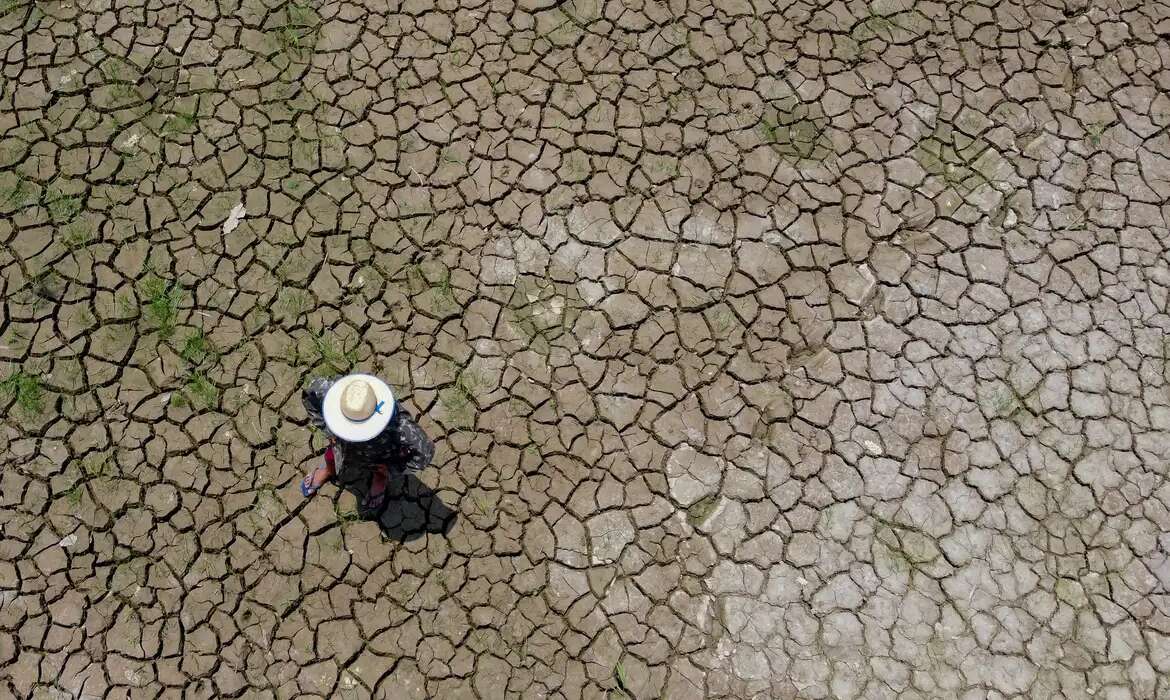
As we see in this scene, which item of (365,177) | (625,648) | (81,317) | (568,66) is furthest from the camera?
(568,66)

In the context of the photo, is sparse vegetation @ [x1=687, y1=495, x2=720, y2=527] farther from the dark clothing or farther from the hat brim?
the hat brim

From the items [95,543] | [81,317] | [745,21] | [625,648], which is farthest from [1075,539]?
[81,317]

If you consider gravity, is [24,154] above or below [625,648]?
above

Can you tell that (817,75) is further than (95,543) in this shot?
Yes

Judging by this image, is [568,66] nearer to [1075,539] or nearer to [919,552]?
[919,552]

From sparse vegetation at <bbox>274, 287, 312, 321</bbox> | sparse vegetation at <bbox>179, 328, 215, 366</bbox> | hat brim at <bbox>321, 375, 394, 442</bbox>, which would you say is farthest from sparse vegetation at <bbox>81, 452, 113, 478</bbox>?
hat brim at <bbox>321, 375, 394, 442</bbox>

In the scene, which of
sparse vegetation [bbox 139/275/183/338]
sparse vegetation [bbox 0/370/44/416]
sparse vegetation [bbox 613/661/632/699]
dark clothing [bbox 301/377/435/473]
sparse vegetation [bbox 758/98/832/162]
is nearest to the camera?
dark clothing [bbox 301/377/435/473]

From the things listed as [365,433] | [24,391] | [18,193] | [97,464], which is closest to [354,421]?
[365,433]
